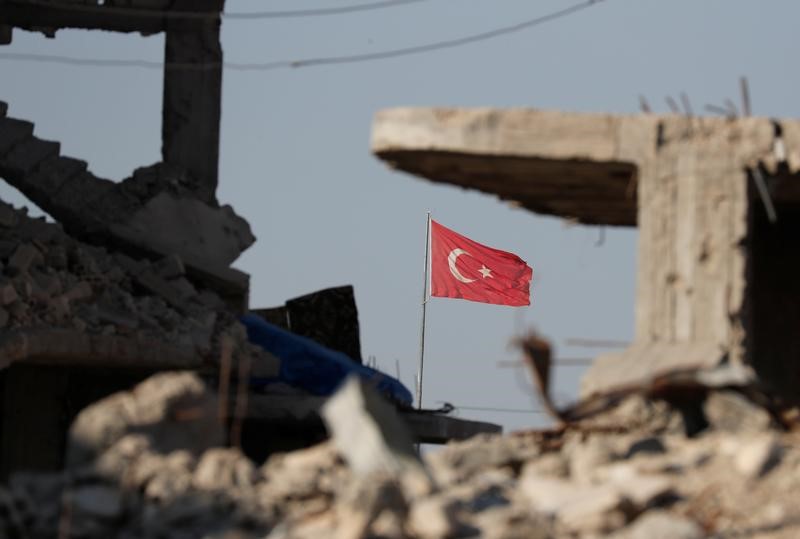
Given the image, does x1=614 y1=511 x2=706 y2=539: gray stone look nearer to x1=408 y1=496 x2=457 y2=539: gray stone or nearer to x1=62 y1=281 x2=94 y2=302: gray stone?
x1=408 y1=496 x2=457 y2=539: gray stone

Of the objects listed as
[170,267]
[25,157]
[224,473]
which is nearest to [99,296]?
Result: [170,267]

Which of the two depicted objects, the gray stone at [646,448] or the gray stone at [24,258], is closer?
the gray stone at [646,448]

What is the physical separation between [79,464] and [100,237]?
10441 millimetres

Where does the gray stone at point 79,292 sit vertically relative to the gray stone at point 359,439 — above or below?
above

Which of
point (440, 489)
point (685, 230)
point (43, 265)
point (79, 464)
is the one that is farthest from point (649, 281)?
point (43, 265)

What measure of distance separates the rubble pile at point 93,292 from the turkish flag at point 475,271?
19.9ft

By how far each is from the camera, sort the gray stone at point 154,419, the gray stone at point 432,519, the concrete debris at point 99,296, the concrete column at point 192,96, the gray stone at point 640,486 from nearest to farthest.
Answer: the gray stone at point 432,519, the gray stone at point 640,486, the gray stone at point 154,419, the concrete debris at point 99,296, the concrete column at point 192,96

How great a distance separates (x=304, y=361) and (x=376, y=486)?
11.3 m

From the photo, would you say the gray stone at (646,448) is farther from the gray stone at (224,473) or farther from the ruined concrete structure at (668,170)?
the gray stone at (224,473)

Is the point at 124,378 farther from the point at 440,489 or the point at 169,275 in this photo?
the point at 440,489

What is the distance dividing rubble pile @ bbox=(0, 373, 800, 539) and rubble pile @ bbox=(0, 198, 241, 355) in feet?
22.5

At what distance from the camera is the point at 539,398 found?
826cm

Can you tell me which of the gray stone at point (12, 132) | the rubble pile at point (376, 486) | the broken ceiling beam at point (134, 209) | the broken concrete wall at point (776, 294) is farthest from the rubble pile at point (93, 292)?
the rubble pile at point (376, 486)

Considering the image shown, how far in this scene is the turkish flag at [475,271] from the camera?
77.6ft
